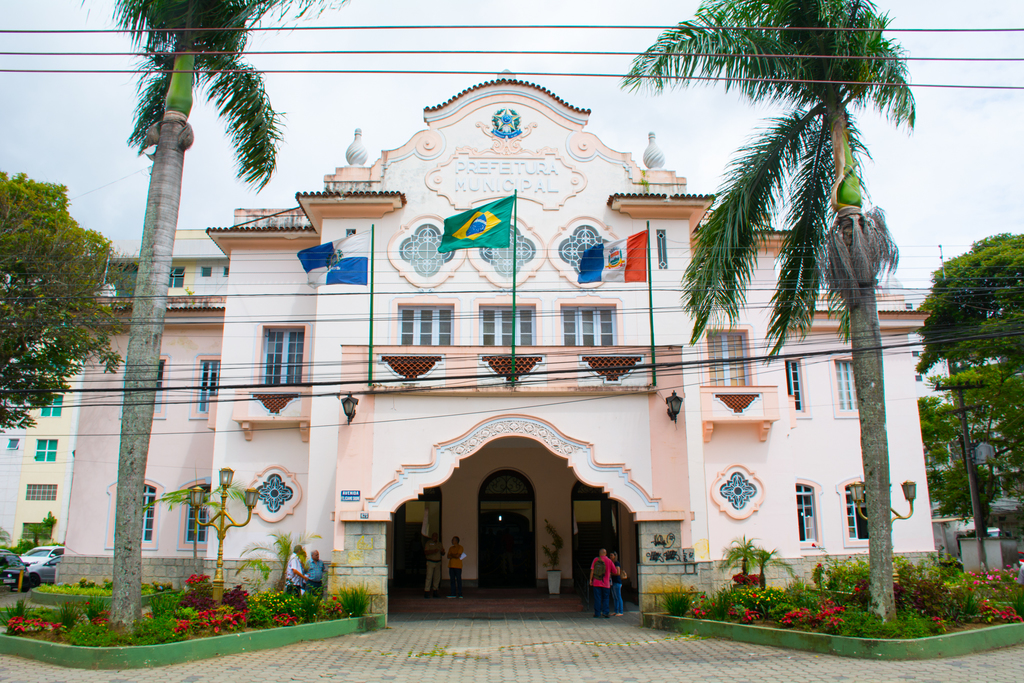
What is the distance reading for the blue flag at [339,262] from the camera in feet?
49.4

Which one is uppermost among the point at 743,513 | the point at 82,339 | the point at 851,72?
the point at 851,72

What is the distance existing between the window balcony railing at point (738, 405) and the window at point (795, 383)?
90.8 inches

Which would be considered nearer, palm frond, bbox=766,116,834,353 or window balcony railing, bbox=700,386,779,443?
palm frond, bbox=766,116,834,353

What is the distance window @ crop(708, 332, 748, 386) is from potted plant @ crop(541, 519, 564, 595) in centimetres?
574

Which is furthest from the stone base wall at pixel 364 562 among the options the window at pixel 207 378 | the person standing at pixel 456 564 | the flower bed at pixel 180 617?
the window at pixel 207 378

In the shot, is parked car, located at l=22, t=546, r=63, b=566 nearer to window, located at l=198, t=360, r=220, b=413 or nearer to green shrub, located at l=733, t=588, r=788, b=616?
window, located at l=198, t=360, r=220, b=413

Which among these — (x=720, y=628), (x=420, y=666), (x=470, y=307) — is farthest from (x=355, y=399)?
(x=720, y=628)

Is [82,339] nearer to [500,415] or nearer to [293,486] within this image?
[293,486]

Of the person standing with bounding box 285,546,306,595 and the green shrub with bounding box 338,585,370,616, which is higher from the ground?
the person standing with bounding box 285,546,306,595

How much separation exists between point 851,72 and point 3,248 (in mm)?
18986

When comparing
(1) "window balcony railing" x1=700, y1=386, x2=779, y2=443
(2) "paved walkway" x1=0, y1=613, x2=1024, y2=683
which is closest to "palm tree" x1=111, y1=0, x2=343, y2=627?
(2) "paved walkway" x1=0, y1=613, x2=1024, y2=683

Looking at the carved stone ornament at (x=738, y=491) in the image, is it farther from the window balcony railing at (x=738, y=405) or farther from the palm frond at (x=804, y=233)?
the palm frond at (x=804, y=233)

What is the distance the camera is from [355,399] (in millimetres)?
14234

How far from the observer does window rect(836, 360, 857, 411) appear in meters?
19.1
